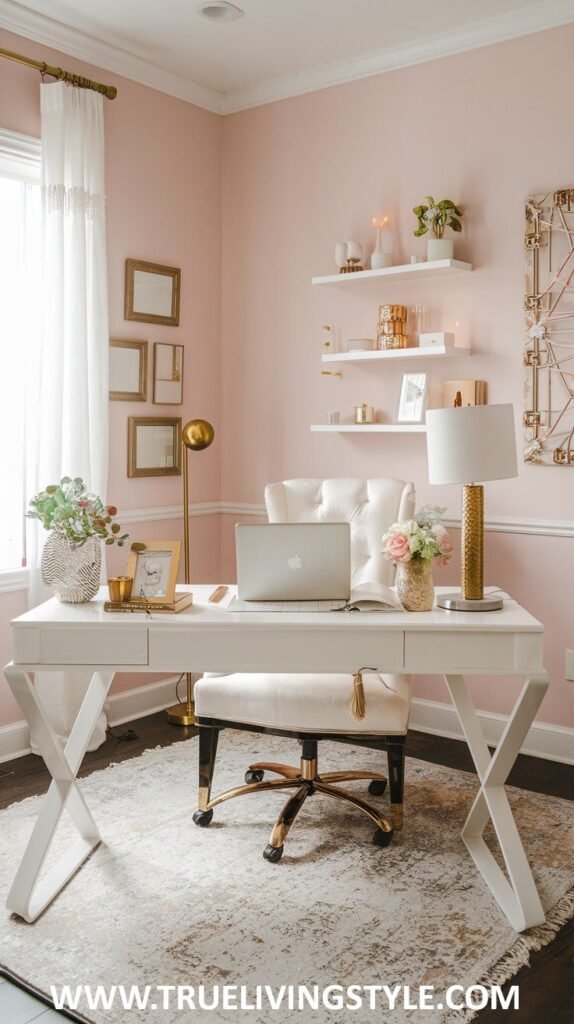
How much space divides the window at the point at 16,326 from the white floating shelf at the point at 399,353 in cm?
128

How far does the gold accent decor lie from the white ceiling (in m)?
2.04

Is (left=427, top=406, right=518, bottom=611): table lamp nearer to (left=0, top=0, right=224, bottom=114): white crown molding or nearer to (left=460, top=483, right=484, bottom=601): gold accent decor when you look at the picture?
(left=460, top=483, right=484, bottom=601): gold accent decor

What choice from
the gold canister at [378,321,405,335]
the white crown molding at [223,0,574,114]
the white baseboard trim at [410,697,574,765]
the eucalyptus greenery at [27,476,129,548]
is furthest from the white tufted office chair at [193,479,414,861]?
the white crown molding at [223,0,574,114]

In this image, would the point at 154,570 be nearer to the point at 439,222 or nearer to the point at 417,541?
the point at 417,541

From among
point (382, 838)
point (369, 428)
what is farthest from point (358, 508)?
point (382, 838)

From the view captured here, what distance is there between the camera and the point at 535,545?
3645mm

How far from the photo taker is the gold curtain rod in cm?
344

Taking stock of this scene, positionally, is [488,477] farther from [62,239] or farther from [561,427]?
[62,239]

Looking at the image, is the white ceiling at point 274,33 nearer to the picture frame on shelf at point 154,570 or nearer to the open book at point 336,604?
the picture frame on shelf at point 154,570

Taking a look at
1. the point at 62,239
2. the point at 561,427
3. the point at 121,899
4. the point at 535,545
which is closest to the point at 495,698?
the point at 535,545

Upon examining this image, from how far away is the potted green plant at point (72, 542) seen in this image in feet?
8.41

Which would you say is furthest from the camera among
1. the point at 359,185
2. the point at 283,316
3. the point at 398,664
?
the point at 283,316

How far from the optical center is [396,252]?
3.98 metres

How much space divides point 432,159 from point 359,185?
0.37 metres
